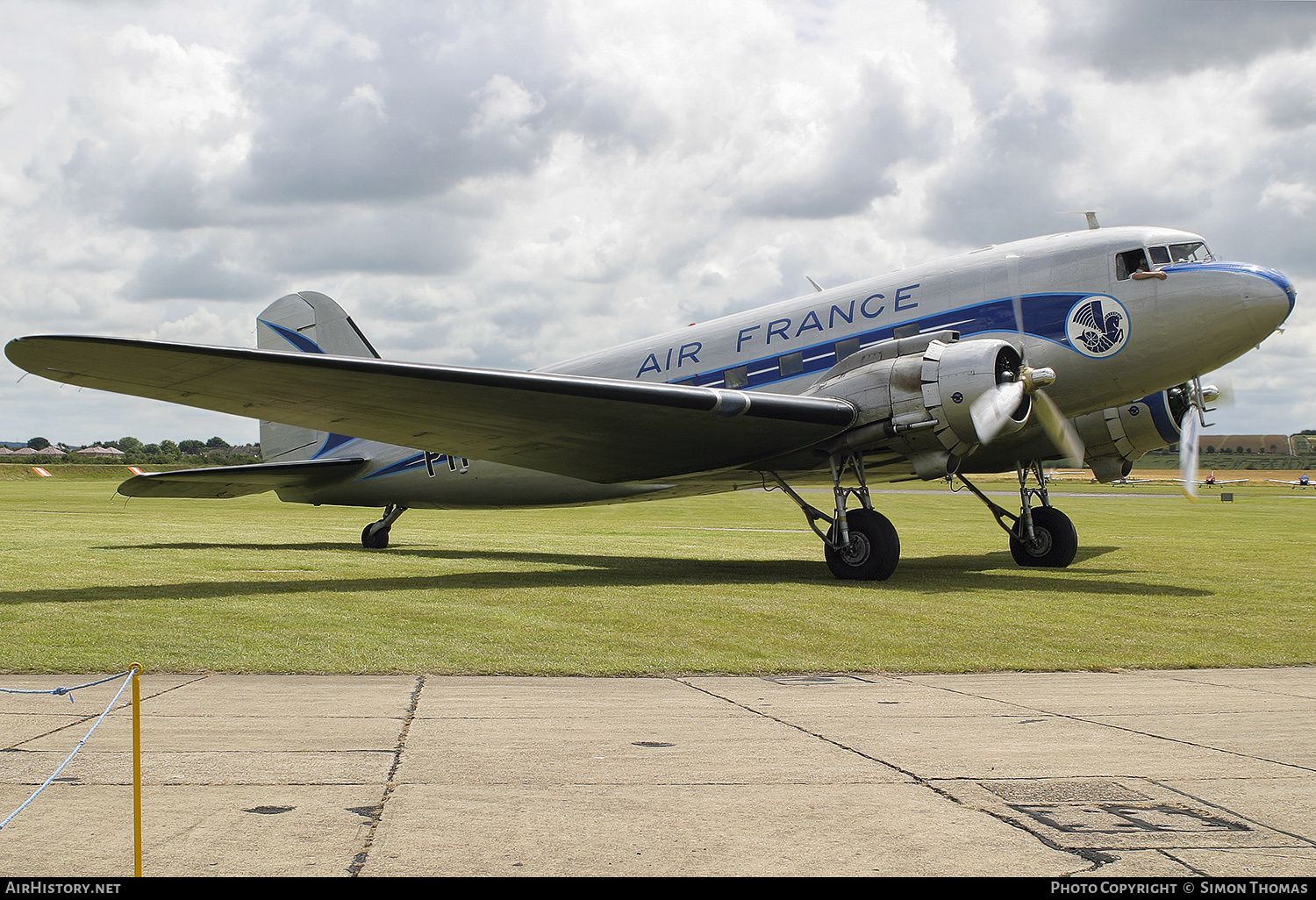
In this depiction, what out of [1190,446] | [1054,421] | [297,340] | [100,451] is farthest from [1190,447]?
[100,451]

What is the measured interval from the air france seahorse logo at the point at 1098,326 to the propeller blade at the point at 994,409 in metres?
1.61

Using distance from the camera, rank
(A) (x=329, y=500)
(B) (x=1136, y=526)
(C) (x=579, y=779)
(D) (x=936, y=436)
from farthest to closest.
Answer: (B) (x=1136, y=526), (A) (x=329, y=500), (D) (x=936, y=436), (C) (x=579, y=779)

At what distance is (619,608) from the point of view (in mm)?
12000

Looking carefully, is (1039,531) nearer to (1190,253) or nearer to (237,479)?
(1190,253)

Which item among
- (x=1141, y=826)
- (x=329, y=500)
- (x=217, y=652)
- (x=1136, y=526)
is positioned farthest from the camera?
(x=1136, y=526)

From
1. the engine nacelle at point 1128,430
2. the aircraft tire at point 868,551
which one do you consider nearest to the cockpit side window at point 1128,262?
the engine nacelle at point 1128,430

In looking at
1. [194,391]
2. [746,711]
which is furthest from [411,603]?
[746,711]

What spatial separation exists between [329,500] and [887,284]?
13996mm

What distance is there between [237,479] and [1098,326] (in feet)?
55.7

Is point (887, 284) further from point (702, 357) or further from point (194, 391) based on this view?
point (194, 391)

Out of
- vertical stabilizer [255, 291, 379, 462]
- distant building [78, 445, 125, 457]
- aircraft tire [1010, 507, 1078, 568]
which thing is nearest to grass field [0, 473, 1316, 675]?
aircraft tire [1010, 507, 1078, 568]

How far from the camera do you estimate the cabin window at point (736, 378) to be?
1767 cm

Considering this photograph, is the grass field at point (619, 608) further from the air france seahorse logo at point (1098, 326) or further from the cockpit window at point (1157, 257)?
the cockpit window at point (1157, 257)

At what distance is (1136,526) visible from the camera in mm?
34188
